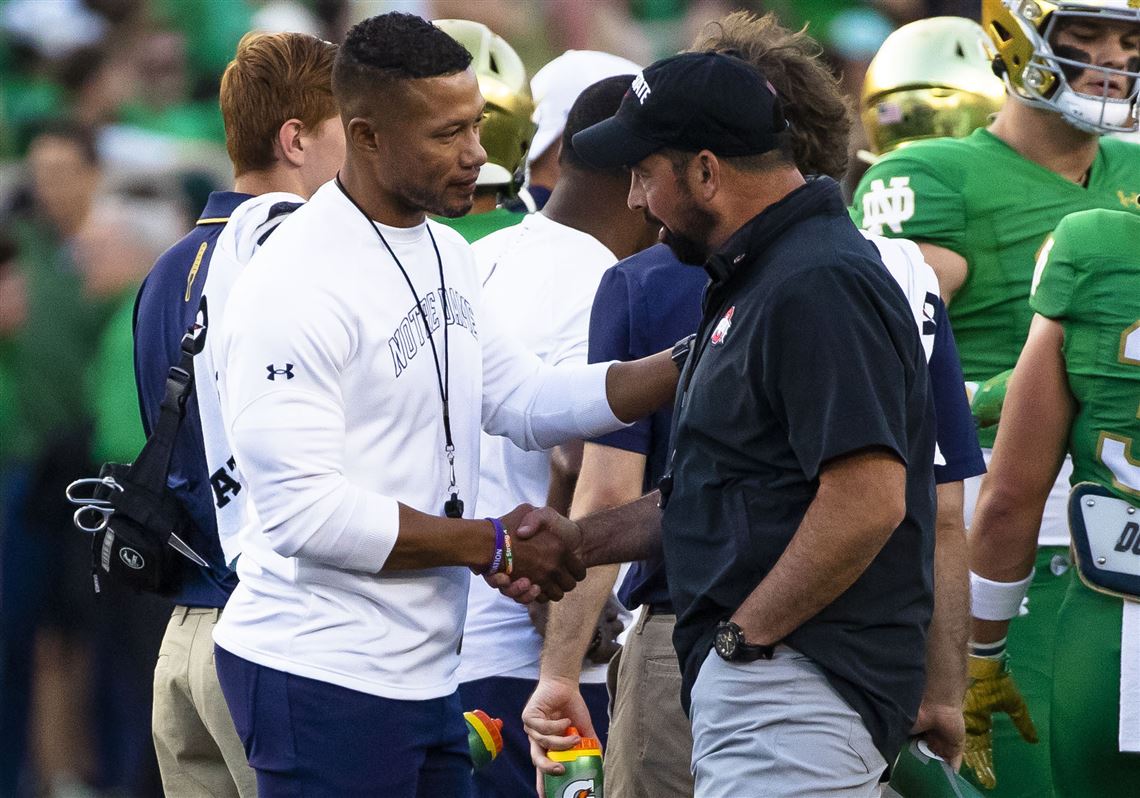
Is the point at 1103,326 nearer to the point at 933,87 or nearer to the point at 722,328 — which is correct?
the point at 722,328

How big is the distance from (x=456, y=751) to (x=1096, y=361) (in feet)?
4.86

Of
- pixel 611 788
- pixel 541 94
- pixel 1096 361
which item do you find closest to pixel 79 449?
pixel 541 94

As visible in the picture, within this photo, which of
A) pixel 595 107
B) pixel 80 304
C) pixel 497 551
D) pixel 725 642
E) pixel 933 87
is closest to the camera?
pixel 725 642

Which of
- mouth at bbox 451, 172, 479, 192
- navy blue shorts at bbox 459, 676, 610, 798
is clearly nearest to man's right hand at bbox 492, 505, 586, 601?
mouth at bbox 451, 172, 479, 192

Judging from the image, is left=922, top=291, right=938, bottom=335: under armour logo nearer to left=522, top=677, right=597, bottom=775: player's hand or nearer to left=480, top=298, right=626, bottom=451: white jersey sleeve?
left=480, top=298, right=626, bottom=451: white jersey sleeve

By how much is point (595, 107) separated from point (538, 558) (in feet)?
4.41

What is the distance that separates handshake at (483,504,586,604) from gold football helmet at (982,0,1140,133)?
1.83 meters

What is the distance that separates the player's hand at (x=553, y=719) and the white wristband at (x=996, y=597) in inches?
37.1

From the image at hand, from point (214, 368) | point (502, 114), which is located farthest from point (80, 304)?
point (214, 368)

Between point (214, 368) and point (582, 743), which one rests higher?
point (214, 368)

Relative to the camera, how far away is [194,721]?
375 centimetres

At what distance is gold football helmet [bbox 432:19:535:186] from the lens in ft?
16.1

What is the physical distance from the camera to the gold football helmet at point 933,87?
5.69 meters

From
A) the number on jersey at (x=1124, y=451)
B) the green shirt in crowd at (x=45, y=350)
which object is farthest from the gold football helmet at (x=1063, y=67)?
the green shirt in crowd at (x=45, y=350)
